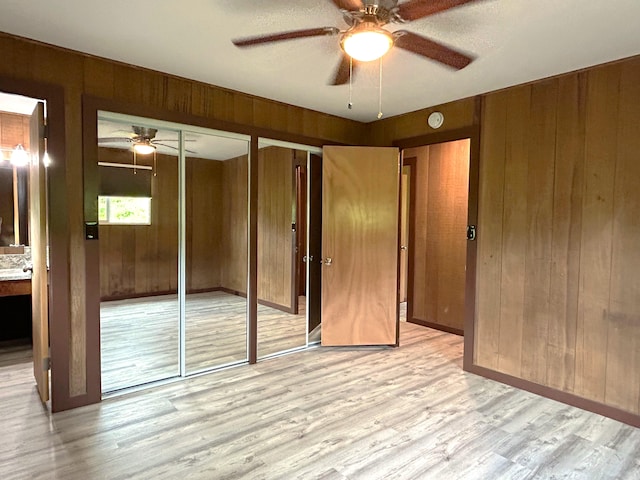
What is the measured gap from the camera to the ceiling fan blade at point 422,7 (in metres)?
1.67

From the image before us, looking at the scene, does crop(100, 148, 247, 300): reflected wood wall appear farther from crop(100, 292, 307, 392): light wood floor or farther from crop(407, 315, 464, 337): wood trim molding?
crop(407, 315, 464, 337): wood trim molding

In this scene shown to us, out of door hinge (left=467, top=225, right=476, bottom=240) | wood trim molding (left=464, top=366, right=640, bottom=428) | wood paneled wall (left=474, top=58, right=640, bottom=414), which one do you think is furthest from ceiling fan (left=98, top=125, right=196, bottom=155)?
wood trim molding (left=464, top=366, right=640, bottom=428)

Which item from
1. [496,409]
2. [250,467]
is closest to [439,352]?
[496,409]

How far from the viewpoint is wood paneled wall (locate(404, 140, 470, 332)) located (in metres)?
4.72

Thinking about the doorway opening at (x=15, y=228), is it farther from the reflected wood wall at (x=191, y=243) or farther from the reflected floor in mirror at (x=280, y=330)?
the reflected floor in mirror at (x=280, y=330)

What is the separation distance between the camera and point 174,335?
4379mm

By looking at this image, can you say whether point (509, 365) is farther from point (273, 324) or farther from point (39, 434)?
point (39, 434)

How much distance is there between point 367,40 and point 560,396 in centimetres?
295

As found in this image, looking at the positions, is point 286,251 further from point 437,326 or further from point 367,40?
point 367,40

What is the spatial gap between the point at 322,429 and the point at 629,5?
2.93 metres

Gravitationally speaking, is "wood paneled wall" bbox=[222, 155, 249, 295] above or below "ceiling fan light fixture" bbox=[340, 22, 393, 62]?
below

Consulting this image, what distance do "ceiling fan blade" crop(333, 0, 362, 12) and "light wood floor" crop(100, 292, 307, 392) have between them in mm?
3030

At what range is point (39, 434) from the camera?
7.80 ft

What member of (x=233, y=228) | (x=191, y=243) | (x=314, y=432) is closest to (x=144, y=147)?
(x=191, y=243)
